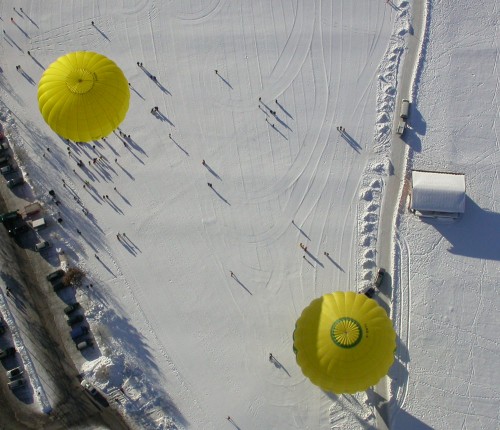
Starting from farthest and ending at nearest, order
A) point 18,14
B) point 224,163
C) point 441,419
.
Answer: point 18,14
point 224,163
point 441,419

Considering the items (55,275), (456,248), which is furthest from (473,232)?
(55,275)

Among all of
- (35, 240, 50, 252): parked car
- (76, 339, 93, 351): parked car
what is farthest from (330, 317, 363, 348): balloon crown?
(35, 240, 50, 252): parked car

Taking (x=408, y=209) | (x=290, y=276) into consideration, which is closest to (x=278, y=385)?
(x=290, y=276)

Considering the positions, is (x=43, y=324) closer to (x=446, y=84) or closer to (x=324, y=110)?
(x=324, y=110)

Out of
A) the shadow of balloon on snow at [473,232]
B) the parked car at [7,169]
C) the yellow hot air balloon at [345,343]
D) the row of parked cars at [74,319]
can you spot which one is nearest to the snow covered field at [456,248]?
the shadow of balloon on snow at [473,232]

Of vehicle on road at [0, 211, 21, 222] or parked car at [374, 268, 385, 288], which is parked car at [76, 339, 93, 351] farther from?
parked car at [374, 268, 385, 288]

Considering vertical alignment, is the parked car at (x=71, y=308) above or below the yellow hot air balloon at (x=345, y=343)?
above

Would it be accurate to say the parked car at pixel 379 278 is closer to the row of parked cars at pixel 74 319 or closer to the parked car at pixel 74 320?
the row of parked cars at pixel 74 319
